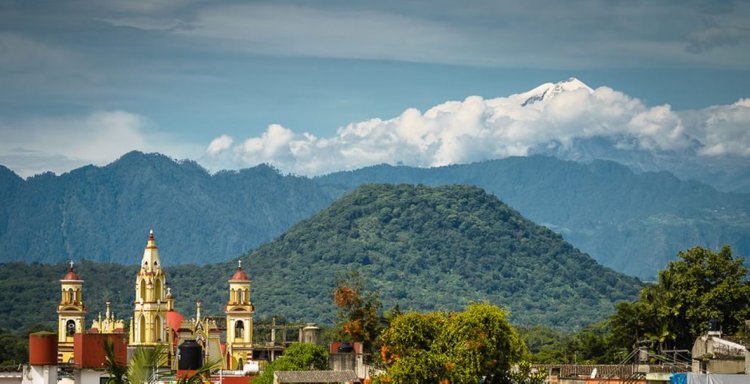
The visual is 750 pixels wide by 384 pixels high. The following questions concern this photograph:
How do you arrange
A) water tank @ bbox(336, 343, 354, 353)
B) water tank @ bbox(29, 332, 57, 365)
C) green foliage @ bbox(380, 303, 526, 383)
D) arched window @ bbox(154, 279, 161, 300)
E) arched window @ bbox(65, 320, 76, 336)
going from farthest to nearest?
arched window @ bbox(154, 279, 161, 300) < arched window @ bbox(65, 320, 76, 336) < water tank @ bbox(336, 343, 354, 353) < green foliage @ bbox(380, 303, 526, 383) < water tank @ bbox(29, 332, 57, 365)

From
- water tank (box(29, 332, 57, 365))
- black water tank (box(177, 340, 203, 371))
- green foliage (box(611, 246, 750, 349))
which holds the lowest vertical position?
black water tank (box(177, 340, 203, 371))

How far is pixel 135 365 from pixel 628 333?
237 ft

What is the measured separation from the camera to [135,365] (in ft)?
96.2

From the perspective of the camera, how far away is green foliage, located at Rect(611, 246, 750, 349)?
288 feet

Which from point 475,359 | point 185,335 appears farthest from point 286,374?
point 185,335

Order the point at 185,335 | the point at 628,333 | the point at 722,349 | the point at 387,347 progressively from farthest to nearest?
the point at 185,335, the point at 628,333, the point at 387,347, the point at 722,349

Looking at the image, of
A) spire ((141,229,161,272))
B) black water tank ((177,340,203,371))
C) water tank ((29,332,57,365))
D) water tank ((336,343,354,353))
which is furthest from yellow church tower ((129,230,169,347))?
black water tank ((177,340,203,371))

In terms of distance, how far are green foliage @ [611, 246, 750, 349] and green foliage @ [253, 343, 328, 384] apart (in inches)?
760

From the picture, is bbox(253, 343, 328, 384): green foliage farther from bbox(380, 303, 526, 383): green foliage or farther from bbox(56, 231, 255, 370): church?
bbox(56, 231, 255, 370): church

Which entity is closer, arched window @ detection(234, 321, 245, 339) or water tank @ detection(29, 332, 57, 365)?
water tank @ detection(29, 332, 57, 365)

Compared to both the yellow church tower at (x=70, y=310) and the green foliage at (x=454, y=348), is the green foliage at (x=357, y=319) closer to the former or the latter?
the yellow church tower at (x=70, y=310)

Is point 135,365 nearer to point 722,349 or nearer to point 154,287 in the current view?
point 722,349

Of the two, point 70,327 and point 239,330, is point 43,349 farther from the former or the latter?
point 239,330

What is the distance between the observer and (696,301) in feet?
295
